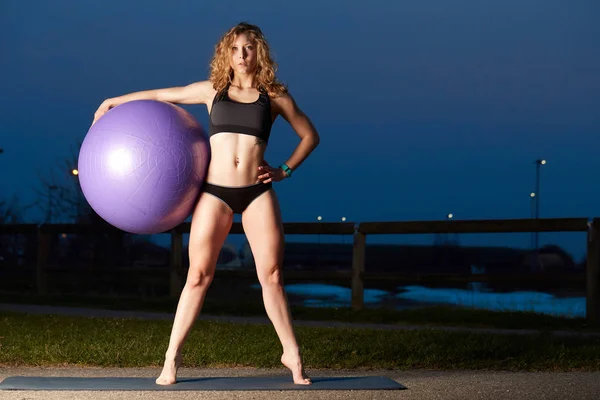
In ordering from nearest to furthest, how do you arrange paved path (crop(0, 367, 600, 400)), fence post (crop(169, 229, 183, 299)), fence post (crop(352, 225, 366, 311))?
1. paved path (crop(0, 367, 600, 400))
2. fence post (crop(352, 225, 366, 311))
3. fence post (crop(169, 229, 183, 299))

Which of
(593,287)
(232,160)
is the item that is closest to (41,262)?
(593,287)

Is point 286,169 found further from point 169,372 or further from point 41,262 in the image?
point 41,262

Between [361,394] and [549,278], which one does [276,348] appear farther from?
[549,278]

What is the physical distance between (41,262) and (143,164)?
40.7 ft

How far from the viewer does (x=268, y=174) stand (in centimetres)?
534

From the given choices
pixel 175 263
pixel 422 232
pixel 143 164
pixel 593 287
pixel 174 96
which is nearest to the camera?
pixel 143 164

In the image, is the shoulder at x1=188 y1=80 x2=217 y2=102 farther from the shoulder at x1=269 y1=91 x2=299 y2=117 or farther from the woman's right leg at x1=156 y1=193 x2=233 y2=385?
the woman's right leg at x1=156 y1=193 x2=233 y2=385

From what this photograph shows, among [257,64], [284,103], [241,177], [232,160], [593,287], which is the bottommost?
[593,287]

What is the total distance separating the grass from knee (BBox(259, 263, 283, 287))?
1.51 meters

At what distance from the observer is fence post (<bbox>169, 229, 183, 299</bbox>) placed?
14820 mm

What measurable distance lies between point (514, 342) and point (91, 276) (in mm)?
11877

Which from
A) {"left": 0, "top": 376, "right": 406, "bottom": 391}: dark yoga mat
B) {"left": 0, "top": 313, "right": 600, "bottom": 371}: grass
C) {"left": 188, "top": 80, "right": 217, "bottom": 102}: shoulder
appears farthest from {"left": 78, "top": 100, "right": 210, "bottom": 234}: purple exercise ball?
{"left": 0, "top": 313, "right": 600, "bottom": 371}: grass

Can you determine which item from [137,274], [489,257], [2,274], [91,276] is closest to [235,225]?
[137,274]

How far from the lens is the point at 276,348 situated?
7.54 m
